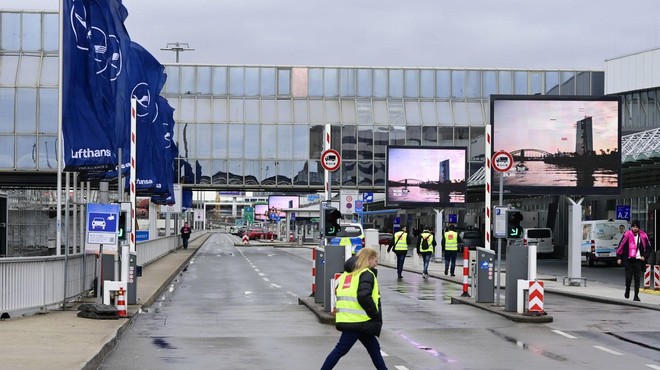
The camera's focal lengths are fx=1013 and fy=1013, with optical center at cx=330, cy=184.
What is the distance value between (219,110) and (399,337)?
160 feet

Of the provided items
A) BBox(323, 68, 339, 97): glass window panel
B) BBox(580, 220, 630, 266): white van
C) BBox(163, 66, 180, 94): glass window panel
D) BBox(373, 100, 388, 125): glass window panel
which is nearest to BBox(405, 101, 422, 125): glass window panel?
BBox(373, 100, 388, 125): glass window panel

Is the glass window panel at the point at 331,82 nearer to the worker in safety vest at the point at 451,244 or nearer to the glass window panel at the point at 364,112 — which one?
the glass window panel at the point at 364,112

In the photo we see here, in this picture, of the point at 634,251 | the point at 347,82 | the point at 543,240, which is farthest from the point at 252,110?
the point at 634,251

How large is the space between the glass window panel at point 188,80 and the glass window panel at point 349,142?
9.93 m

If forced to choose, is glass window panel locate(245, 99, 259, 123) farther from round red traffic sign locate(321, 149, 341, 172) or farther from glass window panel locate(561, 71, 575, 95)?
round red traffic sign locate(321, 149, 341, 172)

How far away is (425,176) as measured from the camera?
51.0 meters

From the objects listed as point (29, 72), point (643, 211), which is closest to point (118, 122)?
point (29, 72)

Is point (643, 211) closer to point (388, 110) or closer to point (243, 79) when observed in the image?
point (388, 110)

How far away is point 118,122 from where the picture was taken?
2462cm

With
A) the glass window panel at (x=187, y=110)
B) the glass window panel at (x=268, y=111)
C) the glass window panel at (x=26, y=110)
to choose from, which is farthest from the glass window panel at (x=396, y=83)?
the glass window panel at (x=26, y=110)

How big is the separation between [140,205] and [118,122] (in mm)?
53150

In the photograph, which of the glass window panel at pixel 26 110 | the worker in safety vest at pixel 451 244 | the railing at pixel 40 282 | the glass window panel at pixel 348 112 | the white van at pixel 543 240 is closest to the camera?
the railing at pixel 40 282

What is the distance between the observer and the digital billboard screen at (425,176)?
50656 millimetres

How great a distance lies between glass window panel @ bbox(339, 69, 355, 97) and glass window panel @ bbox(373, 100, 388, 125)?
5.89 feet
